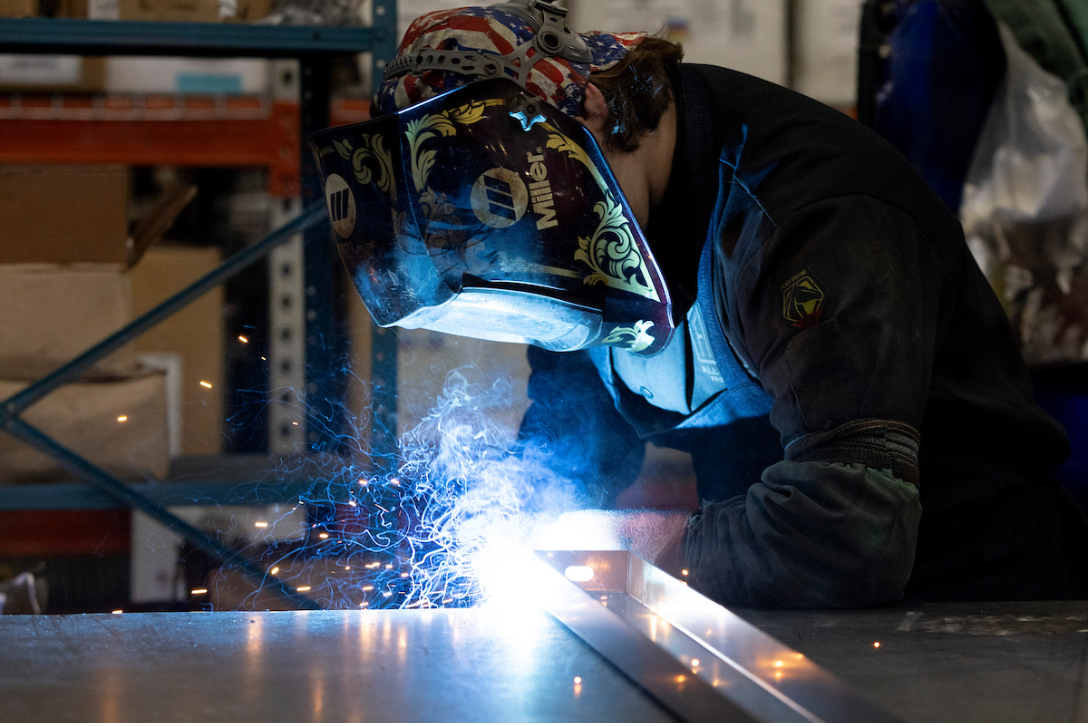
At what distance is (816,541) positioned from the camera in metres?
1.01

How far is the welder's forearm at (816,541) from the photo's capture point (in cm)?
99

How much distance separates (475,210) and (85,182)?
1281 mm

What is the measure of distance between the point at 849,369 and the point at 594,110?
47cm

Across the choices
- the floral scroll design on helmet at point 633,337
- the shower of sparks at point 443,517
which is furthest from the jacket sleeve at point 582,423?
the floral scroll design on helmet at point 633,337

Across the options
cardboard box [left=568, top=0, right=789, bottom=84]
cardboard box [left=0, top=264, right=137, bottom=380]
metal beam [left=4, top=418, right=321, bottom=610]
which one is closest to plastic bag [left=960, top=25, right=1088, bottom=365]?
cardboard box [left=568, top=0, right=789, bottom=84]

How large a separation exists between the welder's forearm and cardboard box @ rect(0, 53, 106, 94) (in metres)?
2.49

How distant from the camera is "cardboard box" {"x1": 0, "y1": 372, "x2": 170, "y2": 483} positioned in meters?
1.94

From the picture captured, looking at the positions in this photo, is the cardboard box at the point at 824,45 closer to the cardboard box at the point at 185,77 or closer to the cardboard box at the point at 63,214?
the cardboard box at the point at 185,77

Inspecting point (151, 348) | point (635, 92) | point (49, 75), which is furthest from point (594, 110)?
point (49, 75)

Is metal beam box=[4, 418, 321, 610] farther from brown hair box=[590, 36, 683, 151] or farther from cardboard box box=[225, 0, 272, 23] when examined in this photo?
brown hair box=[590, 36, 683, 151]

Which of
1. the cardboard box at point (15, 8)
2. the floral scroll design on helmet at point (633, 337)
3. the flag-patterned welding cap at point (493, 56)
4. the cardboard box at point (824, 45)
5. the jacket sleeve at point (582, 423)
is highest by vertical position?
the cardboard box at point (824, 45)

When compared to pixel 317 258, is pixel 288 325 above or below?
below

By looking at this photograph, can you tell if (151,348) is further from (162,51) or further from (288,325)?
(162,51)

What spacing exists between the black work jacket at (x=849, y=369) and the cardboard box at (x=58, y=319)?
1.33 m
